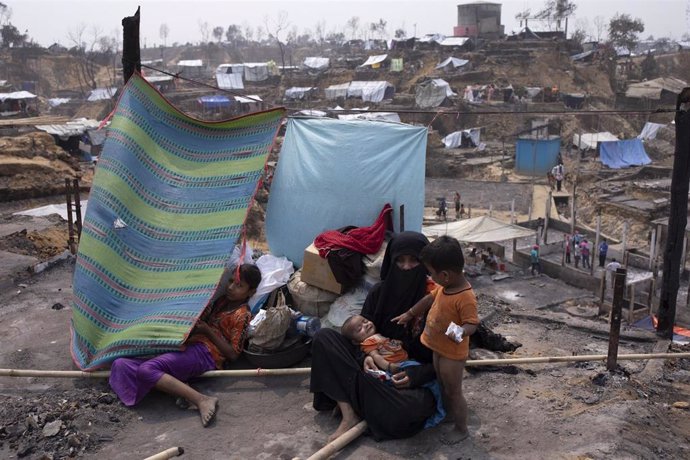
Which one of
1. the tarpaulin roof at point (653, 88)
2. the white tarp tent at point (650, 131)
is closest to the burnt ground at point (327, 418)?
the white tarp tent at point (650, 131)

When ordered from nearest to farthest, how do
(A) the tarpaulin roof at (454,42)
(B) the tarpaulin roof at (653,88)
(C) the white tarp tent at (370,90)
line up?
(B) the tarpaulin roof at (653,88) → (C) the white tarp tent at (370,90) → (A) the tarpaulin roof at (454,42)

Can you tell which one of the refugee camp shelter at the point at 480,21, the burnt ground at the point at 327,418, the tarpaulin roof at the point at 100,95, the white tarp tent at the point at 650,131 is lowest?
the white tarp tent at the point at 650,131

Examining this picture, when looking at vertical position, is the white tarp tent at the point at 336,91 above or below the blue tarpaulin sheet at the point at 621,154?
above

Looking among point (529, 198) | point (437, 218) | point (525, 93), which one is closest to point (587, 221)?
point (529, 198)

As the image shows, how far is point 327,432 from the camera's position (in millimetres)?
3498

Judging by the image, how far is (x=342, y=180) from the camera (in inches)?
198

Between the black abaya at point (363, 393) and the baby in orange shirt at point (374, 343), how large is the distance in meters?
0.06

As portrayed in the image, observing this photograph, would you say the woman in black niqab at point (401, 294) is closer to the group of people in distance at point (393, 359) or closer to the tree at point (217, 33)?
the group of people in distance at point (393, 359)

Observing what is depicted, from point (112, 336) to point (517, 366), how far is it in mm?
2840

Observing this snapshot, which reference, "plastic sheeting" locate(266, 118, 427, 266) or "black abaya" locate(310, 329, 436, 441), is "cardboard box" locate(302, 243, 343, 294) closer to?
"plastic sheeting" locate(266, 118, 427, 266)

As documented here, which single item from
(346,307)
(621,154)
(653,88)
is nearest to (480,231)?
(346,307)

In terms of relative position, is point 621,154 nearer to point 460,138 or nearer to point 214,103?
point 460,138

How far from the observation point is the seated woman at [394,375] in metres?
3.28

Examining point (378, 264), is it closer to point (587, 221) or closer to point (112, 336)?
point (112, 336)
